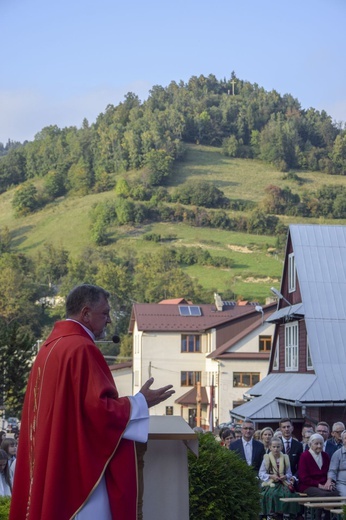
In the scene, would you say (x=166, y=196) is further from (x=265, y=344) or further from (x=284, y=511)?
(x=284, y=511)

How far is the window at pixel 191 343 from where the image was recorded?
7019cm

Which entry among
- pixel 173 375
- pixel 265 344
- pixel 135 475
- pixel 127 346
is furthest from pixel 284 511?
pixel 127 346

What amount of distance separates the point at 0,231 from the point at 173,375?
10289 centimetres

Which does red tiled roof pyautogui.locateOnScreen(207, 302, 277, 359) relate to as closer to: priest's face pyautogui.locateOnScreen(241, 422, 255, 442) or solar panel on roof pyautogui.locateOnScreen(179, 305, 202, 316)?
solar panel on roof pyautogui.locateOnScreen(179, 305, 202, 316)

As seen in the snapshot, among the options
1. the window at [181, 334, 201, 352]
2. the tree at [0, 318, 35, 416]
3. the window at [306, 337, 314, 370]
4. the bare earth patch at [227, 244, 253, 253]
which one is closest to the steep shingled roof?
the window at [306, 337, 314, 370]

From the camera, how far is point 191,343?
231 feet

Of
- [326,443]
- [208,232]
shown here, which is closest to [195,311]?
[326,443]

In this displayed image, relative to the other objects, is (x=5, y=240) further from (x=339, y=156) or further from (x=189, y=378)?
(x=189, y=378)

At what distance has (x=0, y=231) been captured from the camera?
16812cm

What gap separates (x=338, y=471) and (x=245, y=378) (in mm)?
48486

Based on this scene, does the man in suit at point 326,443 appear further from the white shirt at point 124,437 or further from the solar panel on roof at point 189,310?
the solar panel on roof at point 189,310

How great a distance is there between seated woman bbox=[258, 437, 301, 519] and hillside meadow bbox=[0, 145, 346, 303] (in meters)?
105

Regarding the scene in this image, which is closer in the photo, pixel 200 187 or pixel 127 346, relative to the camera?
pixel 127 346

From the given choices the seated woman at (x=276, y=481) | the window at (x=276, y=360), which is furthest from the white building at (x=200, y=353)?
the seated woman at (x=276, y=481)
